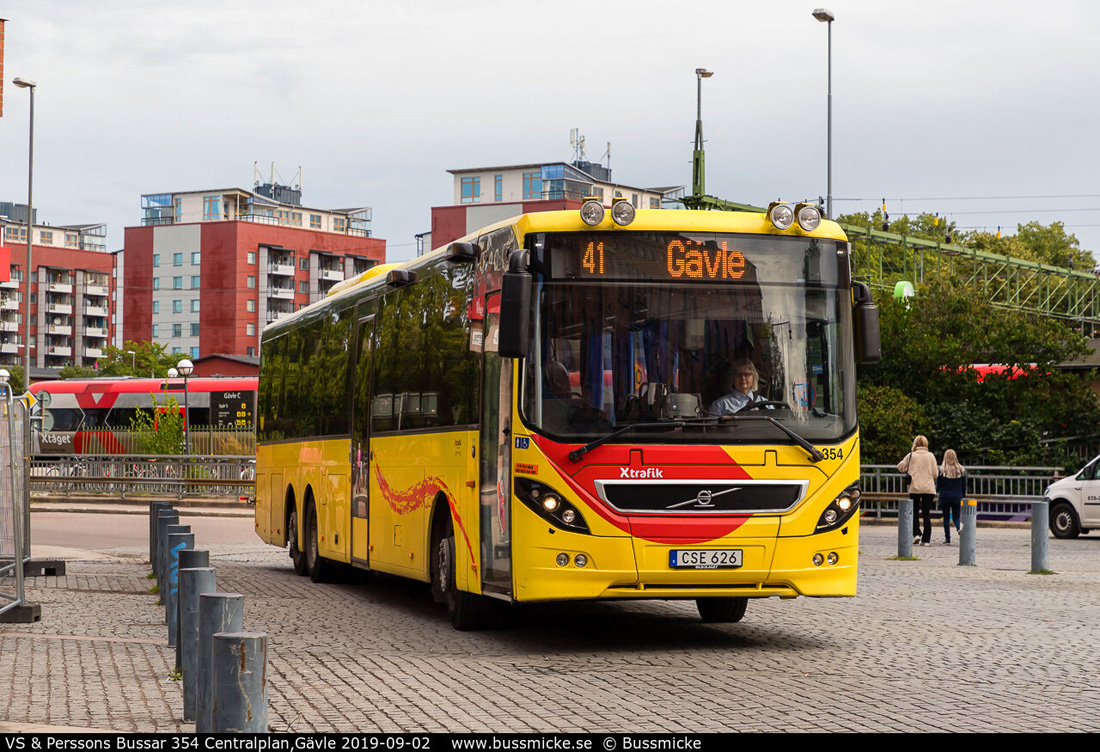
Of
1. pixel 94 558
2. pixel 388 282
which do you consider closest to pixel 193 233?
pixel 94 558

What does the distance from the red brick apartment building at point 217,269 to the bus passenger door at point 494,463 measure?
115 meters

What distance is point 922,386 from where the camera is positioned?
120ft

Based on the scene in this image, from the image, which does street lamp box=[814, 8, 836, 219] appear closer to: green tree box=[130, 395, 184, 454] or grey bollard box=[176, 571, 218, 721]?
green tree box=[130, 395, 184, 454]

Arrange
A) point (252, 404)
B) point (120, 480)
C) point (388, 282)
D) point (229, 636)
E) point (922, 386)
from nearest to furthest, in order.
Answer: point (229, 636) < point (388, 282) < point (922, 386) < point (120, 480) < point (252, 404)

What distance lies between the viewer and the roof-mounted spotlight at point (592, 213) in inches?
432

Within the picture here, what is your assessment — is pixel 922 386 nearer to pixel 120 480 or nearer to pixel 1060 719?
pixel 120 480

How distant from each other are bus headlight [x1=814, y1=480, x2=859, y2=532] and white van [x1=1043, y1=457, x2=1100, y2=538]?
744 inches

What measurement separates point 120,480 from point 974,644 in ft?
117

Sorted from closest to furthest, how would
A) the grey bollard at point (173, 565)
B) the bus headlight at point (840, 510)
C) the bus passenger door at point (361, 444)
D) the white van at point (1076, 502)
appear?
the bus headlight at point (840, 510) < the grey bollard at point (173, 565) < the bus passenger door at point (361, 444) < the white van at point (1076, 502)

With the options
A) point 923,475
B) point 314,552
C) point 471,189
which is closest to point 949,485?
point 923,475

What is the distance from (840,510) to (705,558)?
3.79 ft

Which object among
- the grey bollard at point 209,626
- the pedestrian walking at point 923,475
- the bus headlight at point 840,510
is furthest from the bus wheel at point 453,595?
the pedestrian walking at point 923,475

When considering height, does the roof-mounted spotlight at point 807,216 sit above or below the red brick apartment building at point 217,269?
below

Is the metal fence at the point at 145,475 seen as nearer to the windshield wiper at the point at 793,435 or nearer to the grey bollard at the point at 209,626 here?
the windshield wiper at the point at 793,435
